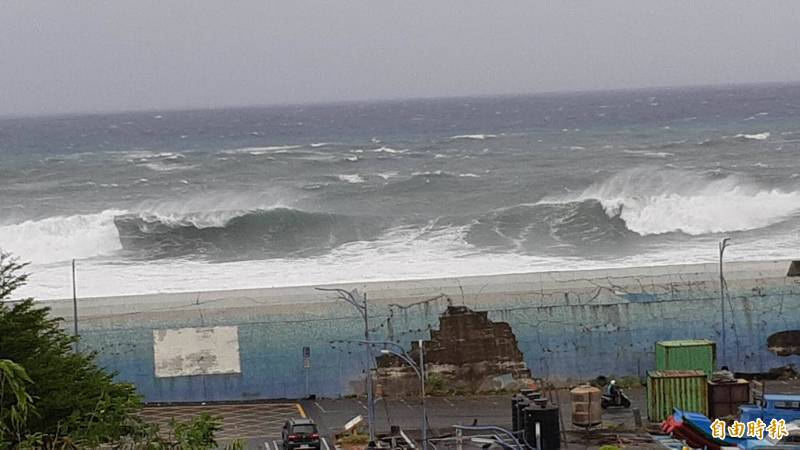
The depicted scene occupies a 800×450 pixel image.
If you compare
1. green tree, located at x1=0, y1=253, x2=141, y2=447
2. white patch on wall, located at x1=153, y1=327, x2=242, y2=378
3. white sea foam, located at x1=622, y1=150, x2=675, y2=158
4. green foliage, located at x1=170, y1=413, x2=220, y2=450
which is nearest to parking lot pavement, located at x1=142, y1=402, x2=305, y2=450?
white patch on wall, located at x1=153, y1=327, x2=242, y2=378

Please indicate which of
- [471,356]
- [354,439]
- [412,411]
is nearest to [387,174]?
[471,356]

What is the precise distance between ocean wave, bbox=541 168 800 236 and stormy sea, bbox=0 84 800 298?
0.15m

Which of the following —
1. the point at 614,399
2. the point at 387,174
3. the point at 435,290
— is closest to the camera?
the point at 614,399

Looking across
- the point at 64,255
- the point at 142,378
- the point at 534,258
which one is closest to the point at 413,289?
the point at 142,378

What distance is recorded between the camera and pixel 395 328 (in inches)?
1361

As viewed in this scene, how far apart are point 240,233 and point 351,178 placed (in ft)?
57.4

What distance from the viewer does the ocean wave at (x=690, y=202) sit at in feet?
204

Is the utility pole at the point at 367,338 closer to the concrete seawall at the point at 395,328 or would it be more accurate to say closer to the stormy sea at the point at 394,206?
the concrete seawall at the point at 395,328

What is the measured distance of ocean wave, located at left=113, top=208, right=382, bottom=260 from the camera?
6031cm

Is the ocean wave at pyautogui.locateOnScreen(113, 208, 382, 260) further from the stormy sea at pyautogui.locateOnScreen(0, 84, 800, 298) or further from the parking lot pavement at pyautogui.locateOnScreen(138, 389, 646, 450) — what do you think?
the parking lot pavement at pyautogui.locateOnScreen(138, 389, 646, 450)

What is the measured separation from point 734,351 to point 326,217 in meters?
34.0

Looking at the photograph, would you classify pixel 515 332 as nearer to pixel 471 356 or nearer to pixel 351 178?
pixel 471 356

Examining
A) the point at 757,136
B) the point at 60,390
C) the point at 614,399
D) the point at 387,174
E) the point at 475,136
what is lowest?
the point at 614,399

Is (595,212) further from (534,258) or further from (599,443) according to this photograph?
(599,443)
